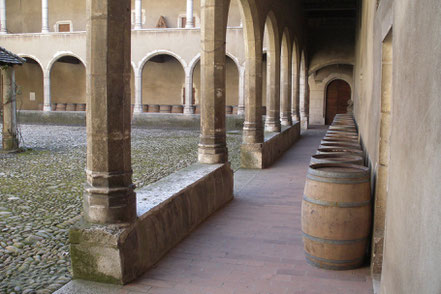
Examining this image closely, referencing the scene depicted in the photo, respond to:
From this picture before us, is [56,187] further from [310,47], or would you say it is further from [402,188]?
[310,47]

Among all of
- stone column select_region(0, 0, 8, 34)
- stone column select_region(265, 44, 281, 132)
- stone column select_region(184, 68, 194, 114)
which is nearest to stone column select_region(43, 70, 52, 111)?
stone column select_region(0, 0, 8, 34)

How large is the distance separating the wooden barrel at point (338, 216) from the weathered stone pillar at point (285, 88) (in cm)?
997

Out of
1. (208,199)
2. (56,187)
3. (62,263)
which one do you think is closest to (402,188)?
(62,263)

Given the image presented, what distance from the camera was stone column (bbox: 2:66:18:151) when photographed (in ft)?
35.1

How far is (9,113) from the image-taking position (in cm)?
1093

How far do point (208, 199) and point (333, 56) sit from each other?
15.2 metres

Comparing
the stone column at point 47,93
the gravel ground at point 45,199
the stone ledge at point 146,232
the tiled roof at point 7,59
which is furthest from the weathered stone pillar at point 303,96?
the stone ledge at point 146,232

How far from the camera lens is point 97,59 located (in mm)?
3055

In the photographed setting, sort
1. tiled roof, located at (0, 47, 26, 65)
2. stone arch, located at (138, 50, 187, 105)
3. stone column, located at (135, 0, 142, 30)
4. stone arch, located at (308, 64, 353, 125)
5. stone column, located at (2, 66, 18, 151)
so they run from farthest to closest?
stone arch, located at (138, 50, 187, 105), stone arch, located at (308, 64, 353, 125), stone column, located at (135, 0, 142, 30), stone column, located at (2, 66, 18, 151), tiled roof, located at (0, 47, 26, 65)

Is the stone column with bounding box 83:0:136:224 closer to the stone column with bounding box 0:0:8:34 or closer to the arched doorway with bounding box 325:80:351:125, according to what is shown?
the arched doorway with bounding box 325:80:351:125

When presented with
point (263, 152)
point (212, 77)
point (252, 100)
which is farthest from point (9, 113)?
point (212, 77)

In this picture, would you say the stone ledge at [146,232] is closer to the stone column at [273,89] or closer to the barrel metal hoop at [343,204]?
the barrel metal hoop at [343,204]

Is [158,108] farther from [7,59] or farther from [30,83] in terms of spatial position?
[7,59]

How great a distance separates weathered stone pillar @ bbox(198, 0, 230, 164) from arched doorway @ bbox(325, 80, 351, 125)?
1801 cm
